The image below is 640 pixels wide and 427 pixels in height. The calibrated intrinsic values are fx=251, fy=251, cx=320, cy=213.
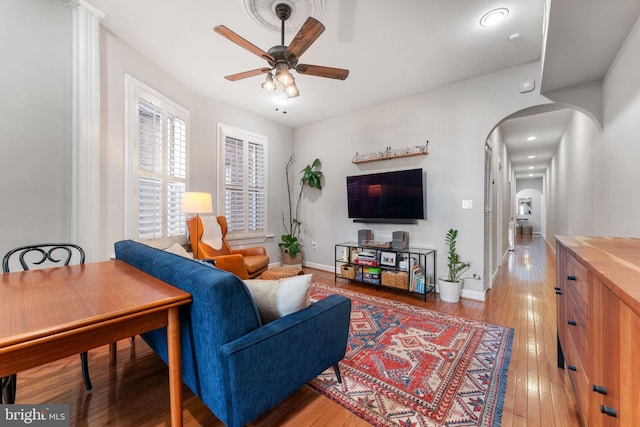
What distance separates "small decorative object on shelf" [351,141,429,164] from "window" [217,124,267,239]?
1.77 metres

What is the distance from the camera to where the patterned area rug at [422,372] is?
4.64ft

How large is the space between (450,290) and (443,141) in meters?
1.98

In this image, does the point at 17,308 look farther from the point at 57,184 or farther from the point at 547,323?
the point at 547,323

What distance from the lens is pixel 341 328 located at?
1.56m

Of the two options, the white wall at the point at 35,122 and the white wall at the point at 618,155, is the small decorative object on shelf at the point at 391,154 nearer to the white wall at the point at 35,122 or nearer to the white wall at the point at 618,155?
the white wall at the point at 618,155

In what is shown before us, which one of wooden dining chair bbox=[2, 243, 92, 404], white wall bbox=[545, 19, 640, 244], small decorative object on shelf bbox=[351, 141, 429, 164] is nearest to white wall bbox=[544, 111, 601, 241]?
white wall bbox=[545, 19, 640, 244]

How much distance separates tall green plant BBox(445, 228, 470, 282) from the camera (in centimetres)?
324

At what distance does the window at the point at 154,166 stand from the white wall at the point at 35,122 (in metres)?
0.50

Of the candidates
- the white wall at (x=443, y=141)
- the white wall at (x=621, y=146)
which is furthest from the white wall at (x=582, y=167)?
the white wall at (x=443, y=141)

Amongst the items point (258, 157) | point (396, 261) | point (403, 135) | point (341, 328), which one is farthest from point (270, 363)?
point (258, 157)

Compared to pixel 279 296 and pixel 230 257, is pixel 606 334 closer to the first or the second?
pixel 279 296

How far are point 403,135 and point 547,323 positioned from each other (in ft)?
9.25

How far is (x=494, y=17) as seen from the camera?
7.09ft

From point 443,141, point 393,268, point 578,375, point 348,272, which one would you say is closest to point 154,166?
point 348,272
